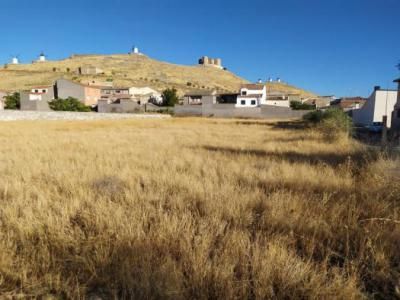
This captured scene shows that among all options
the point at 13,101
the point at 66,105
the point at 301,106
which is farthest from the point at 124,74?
the point at 301,106

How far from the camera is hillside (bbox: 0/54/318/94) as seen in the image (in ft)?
297

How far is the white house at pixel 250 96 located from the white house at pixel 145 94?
22.6 m

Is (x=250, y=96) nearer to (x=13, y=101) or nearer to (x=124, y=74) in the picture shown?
(x=13, y=101)

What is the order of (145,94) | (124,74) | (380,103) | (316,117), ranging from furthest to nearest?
(124,74), (145,94), (380,103), (316,117)

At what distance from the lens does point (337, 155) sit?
8938mm

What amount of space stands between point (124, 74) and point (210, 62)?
8141 cm

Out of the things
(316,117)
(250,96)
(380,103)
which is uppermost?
(250,96)

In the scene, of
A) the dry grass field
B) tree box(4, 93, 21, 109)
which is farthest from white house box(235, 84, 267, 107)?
the dry grass field

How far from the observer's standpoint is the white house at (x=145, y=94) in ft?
235

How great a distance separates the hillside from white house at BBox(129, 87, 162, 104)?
12151 millimetres

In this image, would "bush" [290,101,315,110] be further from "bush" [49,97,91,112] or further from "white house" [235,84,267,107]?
"bush" [49,97,91,112]

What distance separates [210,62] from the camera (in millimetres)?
177125

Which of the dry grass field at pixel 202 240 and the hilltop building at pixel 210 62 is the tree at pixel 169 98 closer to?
the dry grass field at pixel 202 240

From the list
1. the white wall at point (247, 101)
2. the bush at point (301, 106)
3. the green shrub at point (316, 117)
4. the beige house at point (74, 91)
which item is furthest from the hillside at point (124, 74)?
the green shrub at point (316, 117)
